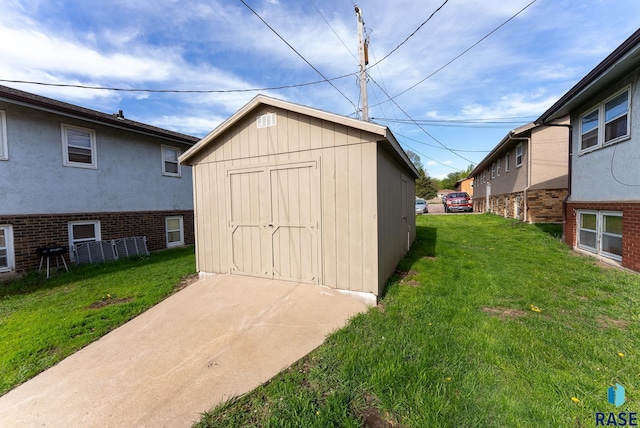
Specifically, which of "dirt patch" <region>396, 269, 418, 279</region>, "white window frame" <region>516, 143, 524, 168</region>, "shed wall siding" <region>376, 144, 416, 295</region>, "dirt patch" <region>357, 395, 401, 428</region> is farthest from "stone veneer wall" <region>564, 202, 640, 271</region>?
"white window frame" <region>516, 143, 524, 168</region>

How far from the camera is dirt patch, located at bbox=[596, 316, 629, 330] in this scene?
10.9 ft

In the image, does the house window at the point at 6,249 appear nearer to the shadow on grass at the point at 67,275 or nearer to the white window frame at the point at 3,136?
the shadow on grass at the point at 67,275

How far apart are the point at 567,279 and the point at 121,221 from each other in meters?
12.0

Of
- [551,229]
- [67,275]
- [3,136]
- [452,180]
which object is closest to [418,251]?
[551,229]

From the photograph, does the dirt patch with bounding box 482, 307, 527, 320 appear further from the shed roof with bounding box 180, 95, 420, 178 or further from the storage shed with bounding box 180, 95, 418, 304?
the shed roof with bounding box 180, 95, 420, 178

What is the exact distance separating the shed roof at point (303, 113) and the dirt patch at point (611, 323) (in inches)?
147

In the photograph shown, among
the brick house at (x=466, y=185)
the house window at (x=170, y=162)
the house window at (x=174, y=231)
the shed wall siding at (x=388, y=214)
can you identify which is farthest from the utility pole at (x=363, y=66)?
the brick house at (x=466, y=185)

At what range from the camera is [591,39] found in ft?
22.2

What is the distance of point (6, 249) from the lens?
6453 mm

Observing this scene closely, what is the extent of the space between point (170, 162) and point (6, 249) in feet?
17.3

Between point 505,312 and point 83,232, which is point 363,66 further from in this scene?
point 83,232

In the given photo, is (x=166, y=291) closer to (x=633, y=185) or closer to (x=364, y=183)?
(x=364, y=183)

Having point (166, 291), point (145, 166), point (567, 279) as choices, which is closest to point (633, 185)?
point (567, 279)

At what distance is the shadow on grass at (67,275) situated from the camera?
598 centimetres
